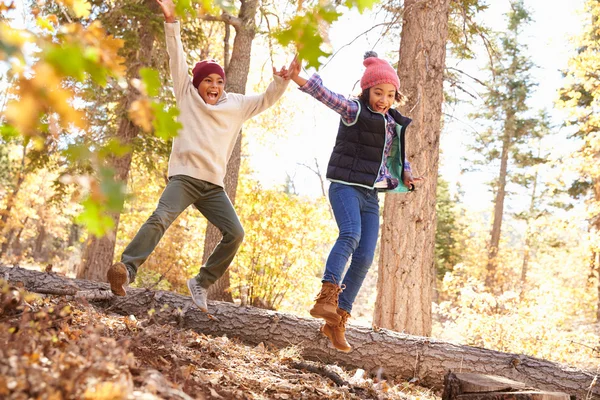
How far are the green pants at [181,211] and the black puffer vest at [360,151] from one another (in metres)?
0.92

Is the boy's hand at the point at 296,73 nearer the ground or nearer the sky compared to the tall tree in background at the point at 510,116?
nearer the ground

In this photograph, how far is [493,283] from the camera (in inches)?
909

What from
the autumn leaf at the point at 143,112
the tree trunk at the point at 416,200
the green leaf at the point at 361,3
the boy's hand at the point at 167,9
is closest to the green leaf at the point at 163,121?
the autumn leaf at the point at 143,112

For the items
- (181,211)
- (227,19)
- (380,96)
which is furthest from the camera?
(227,19)

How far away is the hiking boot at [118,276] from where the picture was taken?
358 cm

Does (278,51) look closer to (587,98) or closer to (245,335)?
(245,335)

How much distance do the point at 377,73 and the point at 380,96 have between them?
0.18 meters

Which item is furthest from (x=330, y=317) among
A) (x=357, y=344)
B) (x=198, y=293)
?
(x=198, y=293)

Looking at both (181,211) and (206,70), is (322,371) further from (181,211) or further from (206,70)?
(206,70)

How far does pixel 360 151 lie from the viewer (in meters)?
4.00

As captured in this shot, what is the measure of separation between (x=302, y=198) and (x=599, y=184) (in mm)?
10158

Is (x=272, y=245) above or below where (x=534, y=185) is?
below

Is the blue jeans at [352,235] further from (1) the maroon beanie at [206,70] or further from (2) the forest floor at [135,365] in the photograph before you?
(1) the maroon beanie at [206,70]

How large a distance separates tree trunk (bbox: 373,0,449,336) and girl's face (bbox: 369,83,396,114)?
1713 millimetres
